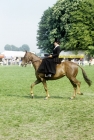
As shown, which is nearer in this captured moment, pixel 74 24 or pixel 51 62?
pixel 51 62

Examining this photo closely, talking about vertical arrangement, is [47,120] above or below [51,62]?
below

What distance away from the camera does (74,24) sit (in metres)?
80.1

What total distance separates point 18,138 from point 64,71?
8314mm

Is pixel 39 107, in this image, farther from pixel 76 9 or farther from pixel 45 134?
pixel 76 9

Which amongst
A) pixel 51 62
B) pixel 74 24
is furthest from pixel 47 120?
pixel 74 24

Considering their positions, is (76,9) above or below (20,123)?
above

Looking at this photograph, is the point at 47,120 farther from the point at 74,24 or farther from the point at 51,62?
the point at 74,24

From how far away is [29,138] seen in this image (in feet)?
25.6

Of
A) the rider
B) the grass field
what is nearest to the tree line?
the rider

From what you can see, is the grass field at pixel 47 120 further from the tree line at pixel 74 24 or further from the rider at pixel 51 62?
the tree line at pixel 74 24

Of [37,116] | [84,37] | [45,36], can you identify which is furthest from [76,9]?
[37,116]

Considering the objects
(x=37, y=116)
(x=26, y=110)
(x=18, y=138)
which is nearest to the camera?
(x=18, y=138)

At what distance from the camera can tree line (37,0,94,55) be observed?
7962cm

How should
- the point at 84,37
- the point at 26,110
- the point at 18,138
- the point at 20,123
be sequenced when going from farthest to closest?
the point at 84,37, the point at 26,110, the point at 20,123, the point at 18,138
